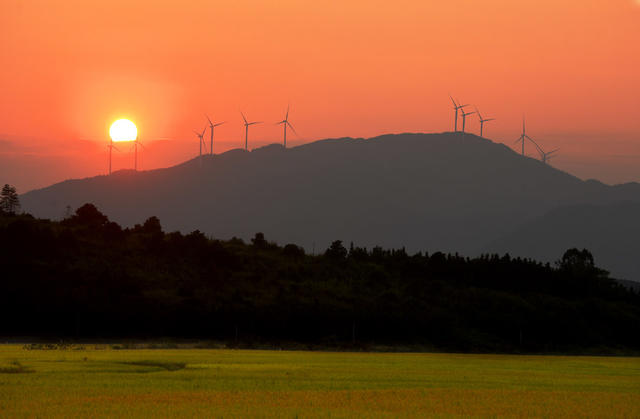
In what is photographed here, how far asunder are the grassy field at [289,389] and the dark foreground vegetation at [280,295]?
4871 centimetres

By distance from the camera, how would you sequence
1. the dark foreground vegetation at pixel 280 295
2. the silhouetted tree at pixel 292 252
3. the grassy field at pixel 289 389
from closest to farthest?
the grassy field at pixel 289 389 < the dark foreground vegetation at pixel 280 295 < the silhouetted tree at pixel 292 252

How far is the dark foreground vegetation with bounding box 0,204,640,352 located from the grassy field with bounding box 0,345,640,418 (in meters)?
48.7

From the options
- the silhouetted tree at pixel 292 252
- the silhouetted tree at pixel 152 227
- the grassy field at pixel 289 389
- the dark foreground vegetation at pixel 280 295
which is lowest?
the grassy field at pixel 289 389

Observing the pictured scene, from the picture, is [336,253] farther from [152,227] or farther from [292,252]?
[152,227]

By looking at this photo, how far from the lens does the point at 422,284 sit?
170000 mm

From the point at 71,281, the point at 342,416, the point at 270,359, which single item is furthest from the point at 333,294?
the point at 342,416

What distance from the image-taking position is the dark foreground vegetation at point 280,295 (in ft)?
408

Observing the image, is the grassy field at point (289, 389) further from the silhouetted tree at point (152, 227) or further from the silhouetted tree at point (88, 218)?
the silhouetted tree at point (152, 227)

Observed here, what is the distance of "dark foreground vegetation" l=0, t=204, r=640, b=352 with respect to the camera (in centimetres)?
12431

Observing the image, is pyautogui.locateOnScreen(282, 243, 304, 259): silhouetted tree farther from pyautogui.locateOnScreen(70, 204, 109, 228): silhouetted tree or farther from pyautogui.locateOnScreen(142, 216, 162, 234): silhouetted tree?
pyautogui.locateOnScreen(70, 204, 109, 228): silhouetted tree

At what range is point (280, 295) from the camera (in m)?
149

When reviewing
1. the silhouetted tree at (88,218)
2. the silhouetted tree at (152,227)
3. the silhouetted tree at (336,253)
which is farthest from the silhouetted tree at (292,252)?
the silhouetted tree at (88,218)

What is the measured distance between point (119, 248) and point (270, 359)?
292ft

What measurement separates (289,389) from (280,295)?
97991 millimetres
